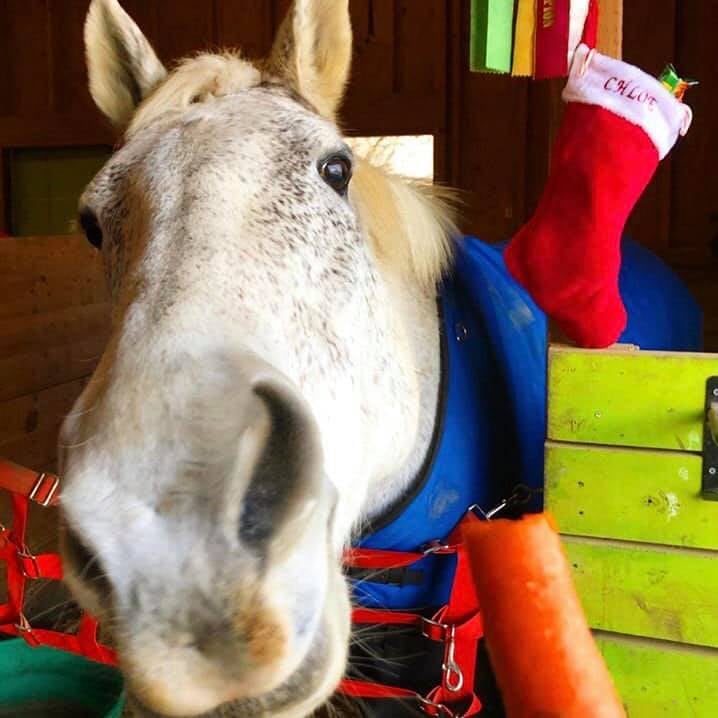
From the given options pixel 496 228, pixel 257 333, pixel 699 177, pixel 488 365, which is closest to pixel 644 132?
pixel 488 365

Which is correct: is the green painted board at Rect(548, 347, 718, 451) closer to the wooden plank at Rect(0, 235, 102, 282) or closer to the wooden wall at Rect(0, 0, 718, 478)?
the wooden wall at Rect(0, 0, 718, 478)

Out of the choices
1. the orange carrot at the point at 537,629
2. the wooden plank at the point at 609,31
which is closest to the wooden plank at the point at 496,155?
the wooden plank at the point at 609,31

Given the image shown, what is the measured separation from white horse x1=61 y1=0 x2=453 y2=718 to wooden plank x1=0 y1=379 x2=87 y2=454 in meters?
1.62

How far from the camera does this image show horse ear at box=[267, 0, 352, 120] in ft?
3.60

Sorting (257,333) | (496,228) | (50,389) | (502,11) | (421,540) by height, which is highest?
(502,11)

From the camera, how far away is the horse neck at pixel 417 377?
112 centimetres

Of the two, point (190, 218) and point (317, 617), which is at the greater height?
point (190, 218)

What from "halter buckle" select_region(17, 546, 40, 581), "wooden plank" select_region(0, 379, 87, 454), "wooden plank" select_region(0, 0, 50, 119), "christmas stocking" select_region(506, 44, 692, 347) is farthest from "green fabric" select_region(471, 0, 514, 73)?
"wooden plank" select_region(0, 0, 50, 119)

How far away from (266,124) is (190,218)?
0.67ft

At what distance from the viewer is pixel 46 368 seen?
266cm

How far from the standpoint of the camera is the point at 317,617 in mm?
621

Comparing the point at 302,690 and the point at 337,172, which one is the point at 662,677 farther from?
the point at 337,172

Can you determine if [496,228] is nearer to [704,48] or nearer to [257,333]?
[704,48]

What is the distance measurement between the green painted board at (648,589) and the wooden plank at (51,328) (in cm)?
206
